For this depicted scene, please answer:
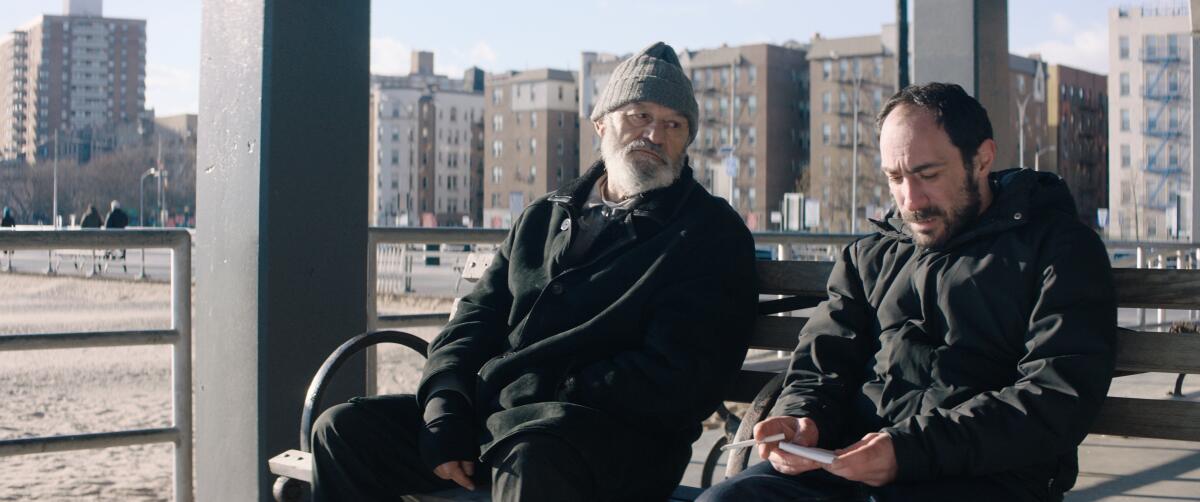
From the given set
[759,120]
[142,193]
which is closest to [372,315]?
[759,120]

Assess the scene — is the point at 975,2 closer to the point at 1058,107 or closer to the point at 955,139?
the point at 955,139

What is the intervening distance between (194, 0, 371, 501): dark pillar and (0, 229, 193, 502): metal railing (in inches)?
11.0

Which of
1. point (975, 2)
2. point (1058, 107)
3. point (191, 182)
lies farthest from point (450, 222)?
point (975, 2)

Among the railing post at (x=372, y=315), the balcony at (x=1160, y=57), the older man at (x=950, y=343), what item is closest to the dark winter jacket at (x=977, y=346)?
the older man at (x=950, y=343)

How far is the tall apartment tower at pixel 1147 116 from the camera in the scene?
341 ft

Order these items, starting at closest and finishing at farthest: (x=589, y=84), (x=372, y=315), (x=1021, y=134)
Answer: (x=372, y=315), (x=1021, y=134), (x=589, y=84)

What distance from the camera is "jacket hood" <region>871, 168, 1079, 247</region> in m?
2.96

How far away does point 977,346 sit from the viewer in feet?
9.53

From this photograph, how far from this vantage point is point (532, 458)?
3.10 metres

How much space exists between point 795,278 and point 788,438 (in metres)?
0.83

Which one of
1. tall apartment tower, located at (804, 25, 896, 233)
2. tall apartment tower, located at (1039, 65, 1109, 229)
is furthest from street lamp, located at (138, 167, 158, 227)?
tall apartment tower, located at (1039, 65, 1109, 229)

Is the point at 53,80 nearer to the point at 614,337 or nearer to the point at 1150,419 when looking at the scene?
the point at 614,337

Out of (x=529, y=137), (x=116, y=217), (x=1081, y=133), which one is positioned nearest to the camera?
(x=116, y=217)

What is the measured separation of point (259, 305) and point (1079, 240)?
8.32 feet
